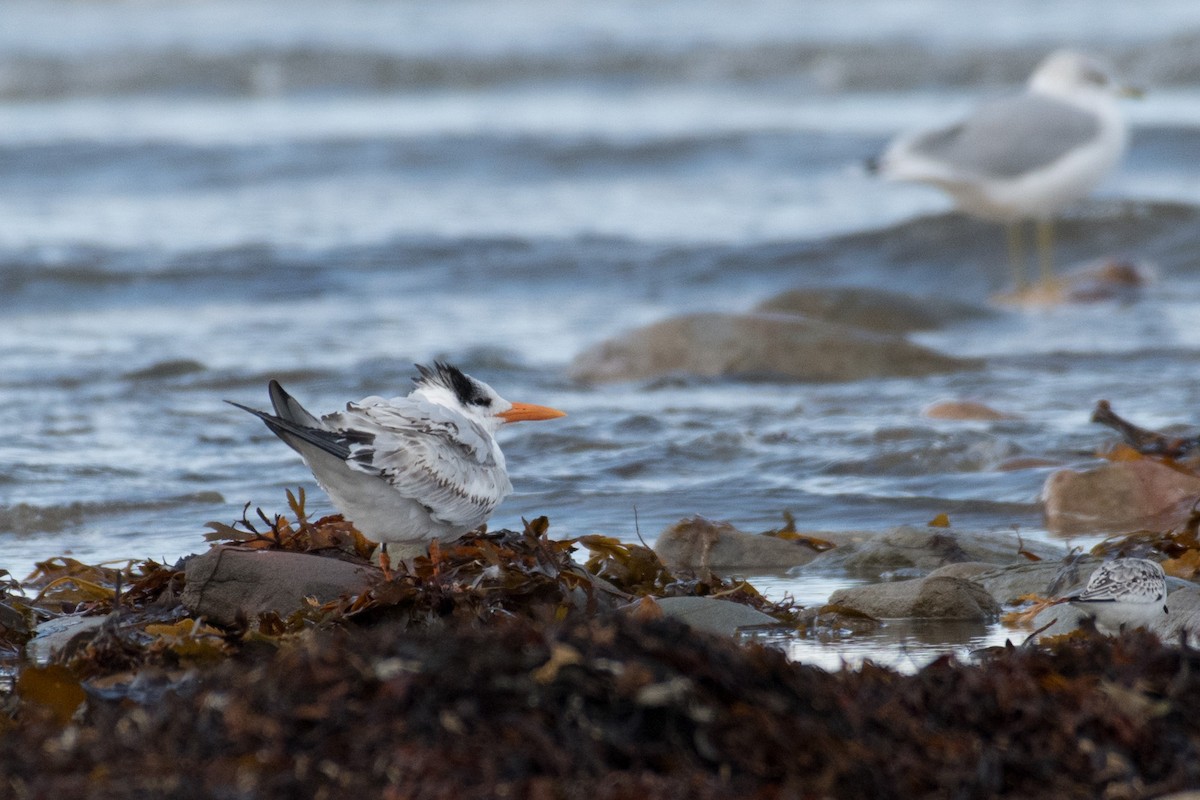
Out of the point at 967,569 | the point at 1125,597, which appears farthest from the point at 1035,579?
the point at 1125,597

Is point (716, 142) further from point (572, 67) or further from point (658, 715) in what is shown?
point (658, 715)

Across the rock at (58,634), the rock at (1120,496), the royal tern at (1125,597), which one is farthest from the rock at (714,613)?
the rock at (1120,496)

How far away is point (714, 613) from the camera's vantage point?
372 centimetres

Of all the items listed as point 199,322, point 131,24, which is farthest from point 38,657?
point 131,24

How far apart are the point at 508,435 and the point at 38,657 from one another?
3.14 m

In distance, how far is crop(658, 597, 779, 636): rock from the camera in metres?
3.66

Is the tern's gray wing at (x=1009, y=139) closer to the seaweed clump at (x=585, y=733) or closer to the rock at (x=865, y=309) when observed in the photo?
the rock at (x=865, y=309)

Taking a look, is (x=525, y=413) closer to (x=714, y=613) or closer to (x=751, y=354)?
(x=714, y=613)

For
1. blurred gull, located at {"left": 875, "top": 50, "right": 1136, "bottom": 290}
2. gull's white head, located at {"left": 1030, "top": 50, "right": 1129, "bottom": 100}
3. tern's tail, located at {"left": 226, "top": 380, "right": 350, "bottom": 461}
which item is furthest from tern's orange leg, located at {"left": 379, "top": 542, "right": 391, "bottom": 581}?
gull's white head, located at {"left": 1030, "top": 50, "right": 1129, "bottom": 100}

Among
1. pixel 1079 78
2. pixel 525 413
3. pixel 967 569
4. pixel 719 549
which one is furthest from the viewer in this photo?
pixel 1079 78

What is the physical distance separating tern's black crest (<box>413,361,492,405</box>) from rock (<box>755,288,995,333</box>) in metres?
4.85

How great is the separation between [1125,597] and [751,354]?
4495 millimetres

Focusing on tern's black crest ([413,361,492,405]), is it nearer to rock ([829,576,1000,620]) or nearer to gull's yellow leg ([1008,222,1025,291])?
rock ([829,576,1000,620])

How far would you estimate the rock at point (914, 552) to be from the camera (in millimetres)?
4430
